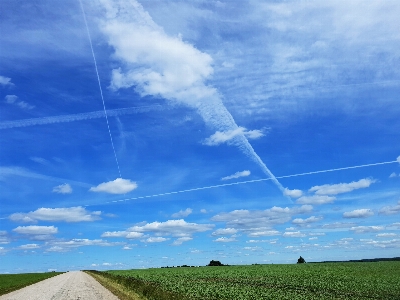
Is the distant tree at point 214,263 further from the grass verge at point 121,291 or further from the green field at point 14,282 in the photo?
the grass verge at point 121,291

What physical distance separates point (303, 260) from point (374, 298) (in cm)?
16418

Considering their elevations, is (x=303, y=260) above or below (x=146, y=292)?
above

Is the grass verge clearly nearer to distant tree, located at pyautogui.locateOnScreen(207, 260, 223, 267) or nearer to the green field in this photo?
the green field

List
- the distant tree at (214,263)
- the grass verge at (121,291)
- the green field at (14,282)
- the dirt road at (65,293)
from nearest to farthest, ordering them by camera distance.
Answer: the grass verge at (121,291)
the dirt road at (65,293)
the green field at (14,282)
the distant tree at (214,263)

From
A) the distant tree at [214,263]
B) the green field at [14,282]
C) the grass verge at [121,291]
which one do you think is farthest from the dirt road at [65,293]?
the distant tree at [214,263]

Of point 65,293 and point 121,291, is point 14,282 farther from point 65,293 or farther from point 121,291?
point 121,291

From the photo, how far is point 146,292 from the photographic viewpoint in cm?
3594

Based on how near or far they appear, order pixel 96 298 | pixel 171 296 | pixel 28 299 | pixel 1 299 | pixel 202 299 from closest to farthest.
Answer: pixel 171 296
pixel 202 299
pixel 96 298
pixel 28 299
pixel 1 299

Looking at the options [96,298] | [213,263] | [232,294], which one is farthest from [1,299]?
[213,263]

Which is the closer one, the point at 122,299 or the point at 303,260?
the point at 122,299

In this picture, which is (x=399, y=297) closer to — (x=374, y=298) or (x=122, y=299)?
(x=374, y=298)

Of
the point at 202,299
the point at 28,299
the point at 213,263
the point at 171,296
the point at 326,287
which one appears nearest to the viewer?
the point at 171,296

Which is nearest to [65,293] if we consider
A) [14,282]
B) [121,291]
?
[121,291]

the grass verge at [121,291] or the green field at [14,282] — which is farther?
the green field at [14,282]
